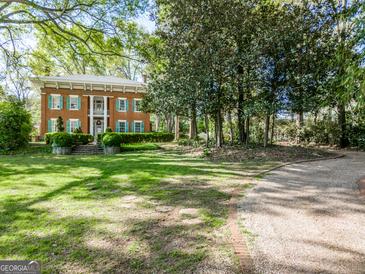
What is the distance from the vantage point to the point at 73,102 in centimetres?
2409

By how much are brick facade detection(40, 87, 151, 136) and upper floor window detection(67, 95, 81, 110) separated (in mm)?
277

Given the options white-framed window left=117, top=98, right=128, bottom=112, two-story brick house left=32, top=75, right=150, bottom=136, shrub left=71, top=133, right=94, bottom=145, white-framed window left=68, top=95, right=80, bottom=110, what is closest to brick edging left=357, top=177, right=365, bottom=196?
shrub left=71, top=133, right=94, bottom=145

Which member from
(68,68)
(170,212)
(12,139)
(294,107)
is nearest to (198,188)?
(170,212)

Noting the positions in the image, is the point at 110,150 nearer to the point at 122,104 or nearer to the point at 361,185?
the point at 122,104

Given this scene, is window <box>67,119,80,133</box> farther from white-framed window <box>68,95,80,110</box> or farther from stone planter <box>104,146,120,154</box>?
stone planter <box>104,146,120,154</box>

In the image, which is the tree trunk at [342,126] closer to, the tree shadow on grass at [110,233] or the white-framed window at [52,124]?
the tree shadow on grass at [110,233]

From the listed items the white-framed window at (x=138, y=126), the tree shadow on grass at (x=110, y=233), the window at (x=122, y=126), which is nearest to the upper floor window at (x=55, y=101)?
the window at (x=122, y=126)

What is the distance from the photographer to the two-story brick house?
76.0 ft

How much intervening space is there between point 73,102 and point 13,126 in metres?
9.69

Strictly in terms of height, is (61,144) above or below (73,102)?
below

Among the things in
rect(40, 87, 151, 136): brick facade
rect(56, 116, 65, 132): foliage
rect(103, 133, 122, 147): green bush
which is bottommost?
rect(103, 133, 122, 147): green bush

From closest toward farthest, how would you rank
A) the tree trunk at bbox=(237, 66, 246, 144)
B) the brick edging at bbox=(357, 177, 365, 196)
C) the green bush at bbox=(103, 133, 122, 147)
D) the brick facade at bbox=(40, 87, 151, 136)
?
the brick edging at bbox=(357, 177, 365, 196), the tree trunk at bbox=(237, 66, 246, 144), the green bush at bbox=(103, 133, 122, 147), the brick facade at bbox=(40, 87, 151, 136)

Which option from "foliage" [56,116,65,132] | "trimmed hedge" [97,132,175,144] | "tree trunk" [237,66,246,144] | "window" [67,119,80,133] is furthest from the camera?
"window" [67,119,80,133]

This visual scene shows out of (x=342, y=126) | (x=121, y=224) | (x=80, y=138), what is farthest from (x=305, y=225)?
(x=80, y=138)
